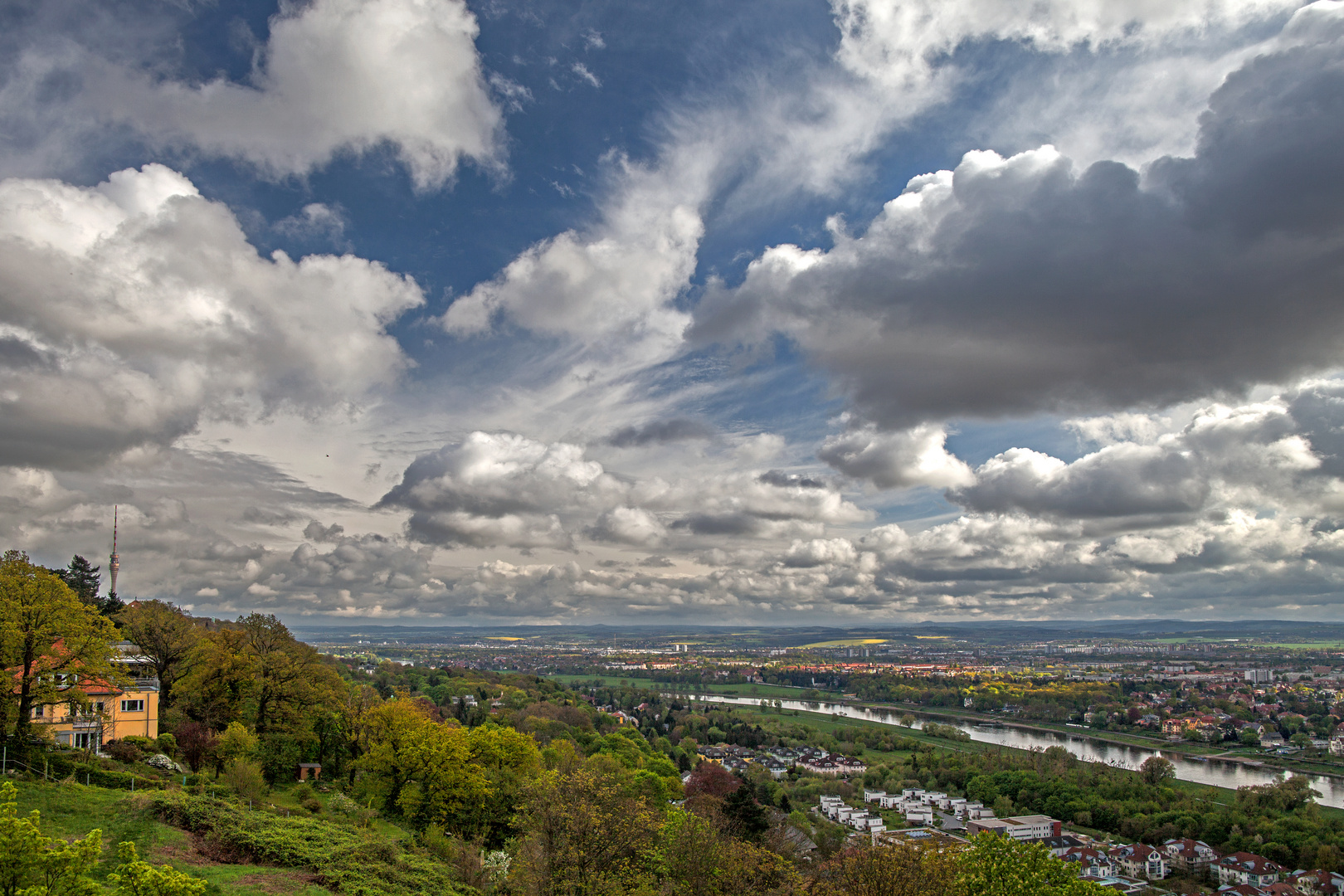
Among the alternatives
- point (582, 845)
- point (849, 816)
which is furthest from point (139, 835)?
point (849, 816)

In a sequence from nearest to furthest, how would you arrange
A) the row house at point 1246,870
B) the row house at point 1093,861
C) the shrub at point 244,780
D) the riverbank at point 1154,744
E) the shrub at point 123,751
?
the shrub at point 123,751
the shrub at point 244,780
the row house at point 1246,870
the row house at point 1093,861
the riverbank at point 1154,744

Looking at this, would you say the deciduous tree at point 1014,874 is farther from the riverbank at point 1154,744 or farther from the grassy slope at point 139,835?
the riverbank at point 1154,744

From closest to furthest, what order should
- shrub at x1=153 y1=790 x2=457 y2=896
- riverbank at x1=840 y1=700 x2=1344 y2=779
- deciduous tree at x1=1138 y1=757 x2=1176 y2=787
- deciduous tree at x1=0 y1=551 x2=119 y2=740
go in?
shrub at x1=153 y1=790 x2=457 y2=896 → deciduous tree at x1=0 y1=551 x2=119 y2=740 → deciduous tree at x1=1138 y1=757 x2=1176 y2=787 → riverbank at x1=840 y1=700 x2=1344 y2=779

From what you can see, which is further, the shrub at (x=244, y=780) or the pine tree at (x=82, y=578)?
the pine tree at (x=82, y=578)

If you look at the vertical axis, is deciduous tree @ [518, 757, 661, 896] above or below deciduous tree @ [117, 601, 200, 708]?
below

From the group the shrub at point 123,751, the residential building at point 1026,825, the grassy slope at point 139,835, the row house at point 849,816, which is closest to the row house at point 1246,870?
the residential building at point 1026,825

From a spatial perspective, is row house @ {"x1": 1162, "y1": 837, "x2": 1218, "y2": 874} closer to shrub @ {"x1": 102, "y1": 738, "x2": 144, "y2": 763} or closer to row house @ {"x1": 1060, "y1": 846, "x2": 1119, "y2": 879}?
row house @ {"x1": 1060, "y1": 846, "x2": 1119, "y2": 879}

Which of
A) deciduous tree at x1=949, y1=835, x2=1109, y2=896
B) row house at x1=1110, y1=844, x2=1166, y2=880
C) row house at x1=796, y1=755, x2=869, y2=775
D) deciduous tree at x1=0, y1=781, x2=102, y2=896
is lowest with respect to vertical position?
row house at x1=796, y1=755, x2=869, y2=775

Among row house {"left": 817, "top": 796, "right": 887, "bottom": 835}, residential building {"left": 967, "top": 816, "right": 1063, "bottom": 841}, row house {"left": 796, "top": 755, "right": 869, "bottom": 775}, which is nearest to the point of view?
row house {"left": 817, "top": 796, "right": 887, "bottom": 835}

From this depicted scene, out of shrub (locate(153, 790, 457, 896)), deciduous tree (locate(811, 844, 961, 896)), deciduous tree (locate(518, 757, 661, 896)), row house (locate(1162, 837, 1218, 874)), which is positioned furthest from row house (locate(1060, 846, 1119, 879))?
shrub (locate(153, 790, 457, 896))
